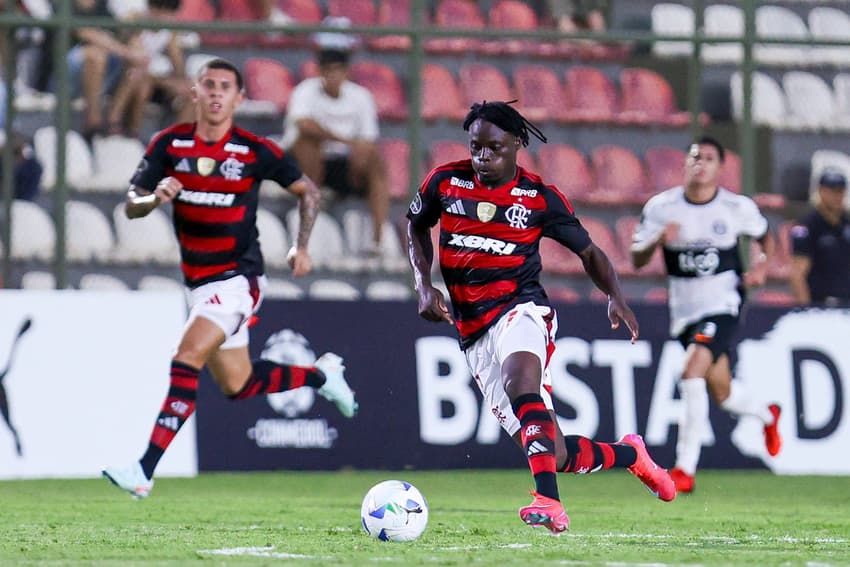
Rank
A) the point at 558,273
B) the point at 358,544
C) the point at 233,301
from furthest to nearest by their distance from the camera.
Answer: the point at 558,273, the point at 233,301, the point at 358,544

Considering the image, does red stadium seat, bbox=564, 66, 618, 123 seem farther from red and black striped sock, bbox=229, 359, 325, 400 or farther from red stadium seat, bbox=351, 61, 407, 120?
red and black striped sock, bbox=229, 359, 325, 400

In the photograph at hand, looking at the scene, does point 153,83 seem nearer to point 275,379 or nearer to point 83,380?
point 83,380

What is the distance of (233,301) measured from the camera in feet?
31.1

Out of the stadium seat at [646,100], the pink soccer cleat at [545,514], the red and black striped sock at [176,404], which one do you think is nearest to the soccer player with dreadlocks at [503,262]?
the pink soccer cleat at [545,514]

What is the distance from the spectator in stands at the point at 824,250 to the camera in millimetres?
13430

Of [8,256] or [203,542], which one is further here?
[8,256]

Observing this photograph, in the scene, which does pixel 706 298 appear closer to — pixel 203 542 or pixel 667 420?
pixel 667 420

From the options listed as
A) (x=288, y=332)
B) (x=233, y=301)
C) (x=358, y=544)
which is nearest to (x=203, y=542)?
(x=358, y=544)

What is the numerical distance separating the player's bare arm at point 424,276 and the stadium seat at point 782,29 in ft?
27.3

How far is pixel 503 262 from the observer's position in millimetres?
7605

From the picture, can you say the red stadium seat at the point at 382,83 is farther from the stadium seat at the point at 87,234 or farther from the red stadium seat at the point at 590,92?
the stadium seat at the point at 87,234

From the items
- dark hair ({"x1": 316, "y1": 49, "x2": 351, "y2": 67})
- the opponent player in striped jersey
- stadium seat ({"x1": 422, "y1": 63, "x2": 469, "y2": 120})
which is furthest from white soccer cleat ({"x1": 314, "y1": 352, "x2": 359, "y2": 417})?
stadium seat ({"x1": 422, "y1": 63, "x2": 469, "y2": 120})

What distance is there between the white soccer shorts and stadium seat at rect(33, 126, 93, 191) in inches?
218

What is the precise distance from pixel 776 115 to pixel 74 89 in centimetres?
659
